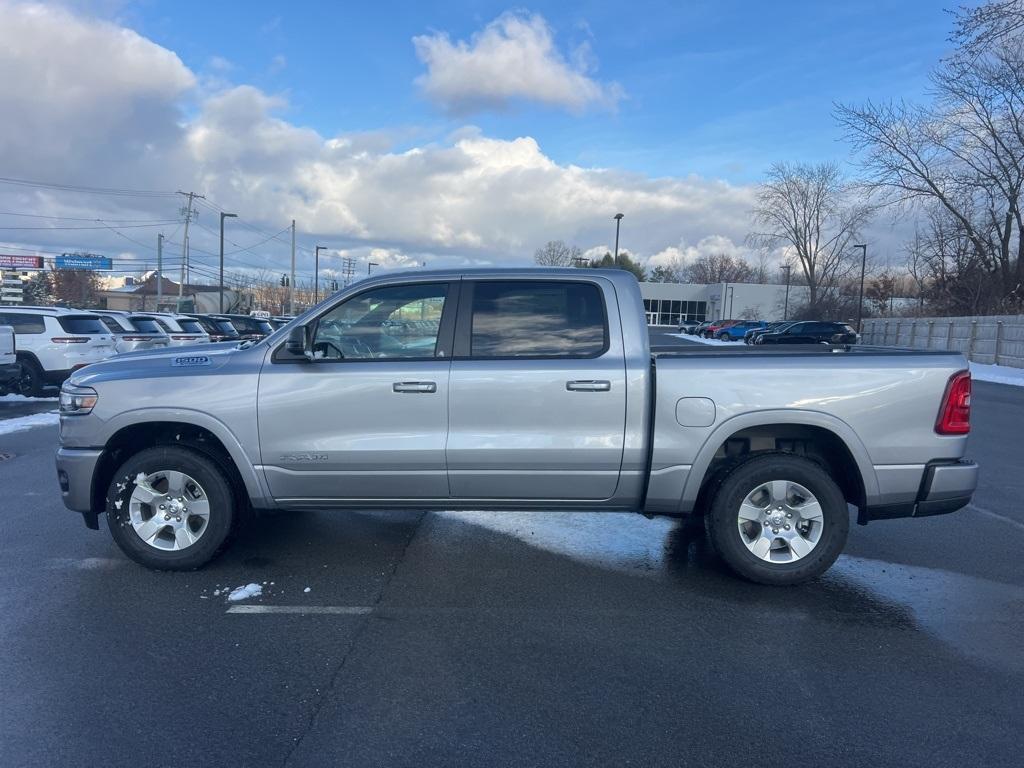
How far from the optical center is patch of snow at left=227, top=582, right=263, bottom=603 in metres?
4.63

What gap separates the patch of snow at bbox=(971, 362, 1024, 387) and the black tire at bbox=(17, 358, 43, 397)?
2527 centimetres

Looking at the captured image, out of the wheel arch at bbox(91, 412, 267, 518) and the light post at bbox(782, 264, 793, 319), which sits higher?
the light post at bbox(782, 264, 793, 319)

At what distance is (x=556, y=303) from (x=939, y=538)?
3872 mm

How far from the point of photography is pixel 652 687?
362 cm

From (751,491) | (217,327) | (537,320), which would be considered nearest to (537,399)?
(537,320)

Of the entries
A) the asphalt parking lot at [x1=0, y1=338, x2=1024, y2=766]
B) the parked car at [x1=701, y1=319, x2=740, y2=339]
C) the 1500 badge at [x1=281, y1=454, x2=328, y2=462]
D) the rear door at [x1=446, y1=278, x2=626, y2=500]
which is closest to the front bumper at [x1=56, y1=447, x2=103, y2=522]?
the asphalt parking lot at [x1=0, y1=338, x2=1024, y2=766]

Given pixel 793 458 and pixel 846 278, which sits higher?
pixel 846 278

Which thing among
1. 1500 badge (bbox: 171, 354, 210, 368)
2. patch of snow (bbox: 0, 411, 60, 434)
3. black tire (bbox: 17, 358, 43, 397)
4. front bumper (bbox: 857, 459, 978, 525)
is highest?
1500 badge (bbox: 171, 354, 210, 368)

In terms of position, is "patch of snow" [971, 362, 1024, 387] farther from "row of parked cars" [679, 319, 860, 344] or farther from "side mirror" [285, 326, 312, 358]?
"side mirror" [285, 326, 312, 358]

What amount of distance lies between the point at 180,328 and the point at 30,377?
20.5ft

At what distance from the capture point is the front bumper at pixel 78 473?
4875mm

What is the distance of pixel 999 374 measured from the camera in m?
27.5

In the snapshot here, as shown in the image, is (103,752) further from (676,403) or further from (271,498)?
(676,403)

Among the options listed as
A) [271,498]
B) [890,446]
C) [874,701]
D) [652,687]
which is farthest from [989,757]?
[271,498]
